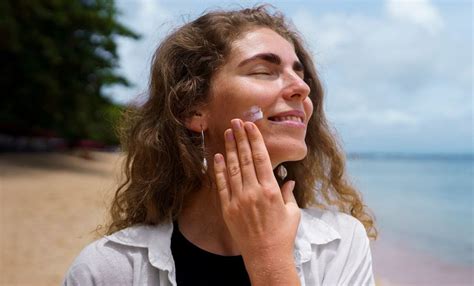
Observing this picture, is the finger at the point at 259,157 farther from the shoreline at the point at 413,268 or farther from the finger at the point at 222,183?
the shoreline at the point at 413,268

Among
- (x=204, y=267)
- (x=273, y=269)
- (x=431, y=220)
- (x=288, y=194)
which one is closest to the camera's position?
(x=273, y=269)

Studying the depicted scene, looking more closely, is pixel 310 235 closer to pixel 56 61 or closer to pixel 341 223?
pixel 341 223

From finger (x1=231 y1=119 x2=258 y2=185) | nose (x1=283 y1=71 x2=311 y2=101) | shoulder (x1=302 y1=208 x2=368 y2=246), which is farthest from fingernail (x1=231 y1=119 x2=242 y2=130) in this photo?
shoulder (x1=302 y1=208 x2=368 y2=246)

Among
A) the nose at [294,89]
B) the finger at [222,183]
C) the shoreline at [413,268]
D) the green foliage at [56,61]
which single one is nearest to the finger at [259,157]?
the finger at [222,183]

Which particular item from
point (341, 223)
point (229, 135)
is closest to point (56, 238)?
point (341, 223)

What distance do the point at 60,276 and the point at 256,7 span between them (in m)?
5.74

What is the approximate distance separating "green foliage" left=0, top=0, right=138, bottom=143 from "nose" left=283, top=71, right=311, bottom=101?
625 inches

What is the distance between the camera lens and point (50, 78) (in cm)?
1791

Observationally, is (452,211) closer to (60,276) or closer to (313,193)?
(60,276)

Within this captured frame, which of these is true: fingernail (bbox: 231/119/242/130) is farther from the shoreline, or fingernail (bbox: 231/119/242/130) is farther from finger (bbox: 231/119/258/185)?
the shoreline

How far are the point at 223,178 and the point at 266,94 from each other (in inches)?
17.4

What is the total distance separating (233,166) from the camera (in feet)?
5.91

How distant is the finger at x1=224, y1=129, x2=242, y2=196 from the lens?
69.9 inches

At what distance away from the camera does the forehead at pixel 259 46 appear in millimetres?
2191
